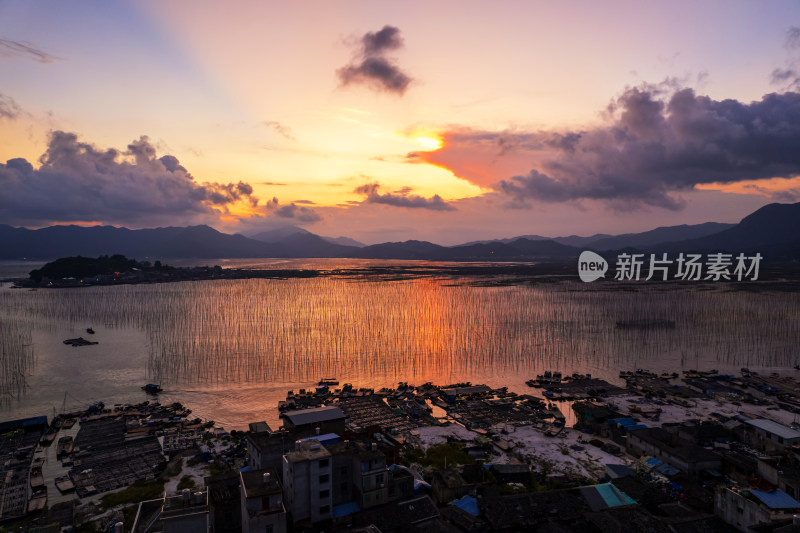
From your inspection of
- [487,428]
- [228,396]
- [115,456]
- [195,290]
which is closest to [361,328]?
[228,396]

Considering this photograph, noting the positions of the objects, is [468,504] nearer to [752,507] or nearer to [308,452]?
[308,452]

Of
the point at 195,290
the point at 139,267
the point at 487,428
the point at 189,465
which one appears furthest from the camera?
the point at 139,267

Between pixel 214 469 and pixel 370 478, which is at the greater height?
pixel 370 478

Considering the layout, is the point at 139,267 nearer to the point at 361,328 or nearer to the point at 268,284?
the point at 268,284

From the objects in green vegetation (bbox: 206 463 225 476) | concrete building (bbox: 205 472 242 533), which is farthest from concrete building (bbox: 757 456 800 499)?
green vegetation (bbox: 206 463 225 476)

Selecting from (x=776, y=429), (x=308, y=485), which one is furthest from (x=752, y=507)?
(x=308, y=485)

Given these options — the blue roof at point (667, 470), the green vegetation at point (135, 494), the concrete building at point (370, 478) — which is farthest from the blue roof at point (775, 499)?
the green vegetation at point (135, 494)
